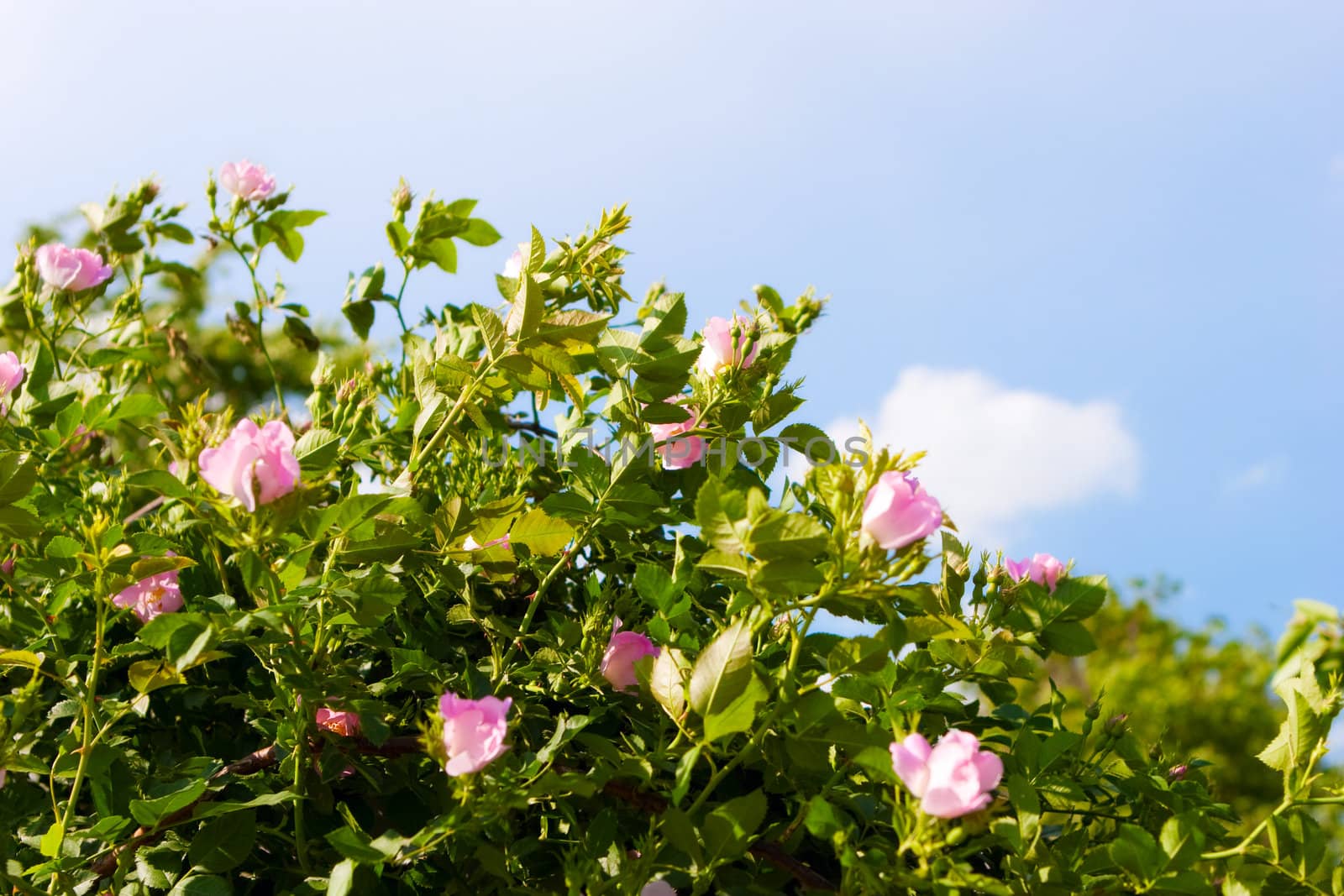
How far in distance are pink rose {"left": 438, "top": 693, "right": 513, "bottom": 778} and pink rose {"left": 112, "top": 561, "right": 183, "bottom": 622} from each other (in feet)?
1.86

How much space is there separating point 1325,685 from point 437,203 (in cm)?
145

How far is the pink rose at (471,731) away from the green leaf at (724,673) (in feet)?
0.57

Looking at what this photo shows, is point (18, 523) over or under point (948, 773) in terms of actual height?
under

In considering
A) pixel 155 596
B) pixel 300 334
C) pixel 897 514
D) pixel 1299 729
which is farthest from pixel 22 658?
pixel 1299 729

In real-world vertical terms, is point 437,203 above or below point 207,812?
above

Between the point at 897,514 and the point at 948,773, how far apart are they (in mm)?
203

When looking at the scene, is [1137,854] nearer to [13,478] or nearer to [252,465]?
[252,465]

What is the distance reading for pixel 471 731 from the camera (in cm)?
92

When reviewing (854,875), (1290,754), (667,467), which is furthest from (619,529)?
(1290,754)

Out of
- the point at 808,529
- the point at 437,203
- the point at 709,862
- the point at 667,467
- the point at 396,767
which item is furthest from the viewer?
the point at 437,203

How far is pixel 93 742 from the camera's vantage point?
1.11m

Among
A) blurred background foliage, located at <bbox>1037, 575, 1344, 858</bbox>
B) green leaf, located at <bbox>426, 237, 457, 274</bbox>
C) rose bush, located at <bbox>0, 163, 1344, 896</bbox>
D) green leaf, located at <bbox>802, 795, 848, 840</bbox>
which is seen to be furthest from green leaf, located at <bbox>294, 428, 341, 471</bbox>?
blurred background foliage, located at <bbox>1037, 575, 1344, 858</bbox>

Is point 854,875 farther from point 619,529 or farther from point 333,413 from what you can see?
point 333,413

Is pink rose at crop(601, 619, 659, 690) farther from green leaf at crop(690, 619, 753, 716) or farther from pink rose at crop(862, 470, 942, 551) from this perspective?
pink rose at crop(862, 470, 942, 551)
